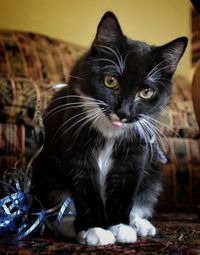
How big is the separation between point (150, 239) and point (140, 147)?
26 centimetres

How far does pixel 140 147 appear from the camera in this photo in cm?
110

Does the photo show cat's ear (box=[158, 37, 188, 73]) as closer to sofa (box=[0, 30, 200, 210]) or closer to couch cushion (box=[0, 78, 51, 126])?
sofa (box=[0, 30, 200, 210])

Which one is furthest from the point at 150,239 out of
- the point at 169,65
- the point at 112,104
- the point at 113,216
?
the point at 169,65

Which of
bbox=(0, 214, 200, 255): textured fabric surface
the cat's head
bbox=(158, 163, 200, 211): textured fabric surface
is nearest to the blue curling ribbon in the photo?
bbox=(0, 214, 200, 255): textured fabric surface

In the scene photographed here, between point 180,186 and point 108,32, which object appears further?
point 180,186

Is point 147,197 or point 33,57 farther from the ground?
point 33,57

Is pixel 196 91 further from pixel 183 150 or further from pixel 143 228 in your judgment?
pixel 183 150

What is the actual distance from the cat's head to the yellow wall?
1081 mm

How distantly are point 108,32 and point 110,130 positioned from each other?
28cm

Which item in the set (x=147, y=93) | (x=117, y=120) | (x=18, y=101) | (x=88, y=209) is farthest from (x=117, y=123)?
(x=18, y=101)

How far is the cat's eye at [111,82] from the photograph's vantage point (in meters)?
1.00

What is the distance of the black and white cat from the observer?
1.00m

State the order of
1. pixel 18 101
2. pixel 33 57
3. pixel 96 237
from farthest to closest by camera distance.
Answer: pixel 33 57
pixel 18 101
pixel 96 237

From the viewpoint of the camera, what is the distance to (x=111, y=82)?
3.32 feet
